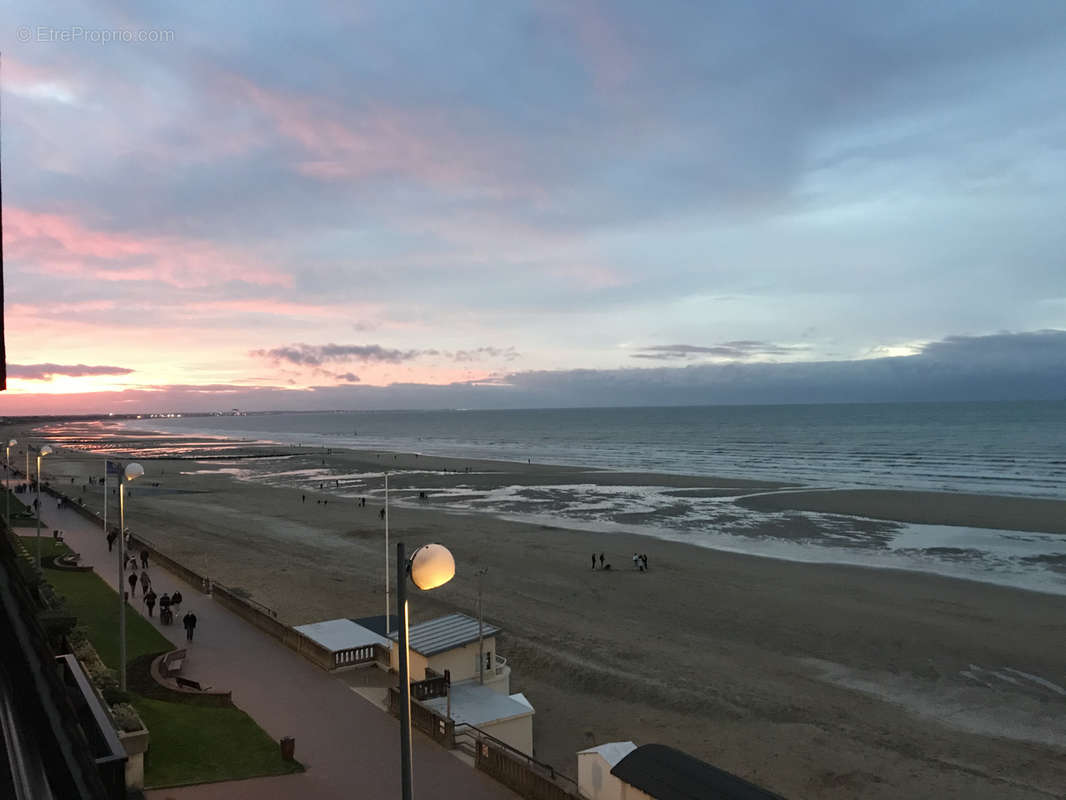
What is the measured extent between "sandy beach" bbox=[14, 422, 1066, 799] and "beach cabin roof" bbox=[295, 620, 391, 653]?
171 inches

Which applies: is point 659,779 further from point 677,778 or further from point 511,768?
point 511,768

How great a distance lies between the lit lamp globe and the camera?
6.55m

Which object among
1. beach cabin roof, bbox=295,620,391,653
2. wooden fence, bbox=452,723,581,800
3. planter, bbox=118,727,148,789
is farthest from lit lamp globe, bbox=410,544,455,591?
beach cabin roof, bbox=295,620,391,653

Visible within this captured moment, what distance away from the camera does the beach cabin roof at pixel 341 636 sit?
18.5m

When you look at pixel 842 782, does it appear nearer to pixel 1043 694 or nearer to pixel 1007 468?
pixel 1043 694

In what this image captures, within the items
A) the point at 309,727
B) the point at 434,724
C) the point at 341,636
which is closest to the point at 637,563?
the point at 341,636

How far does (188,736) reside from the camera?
1337 cm

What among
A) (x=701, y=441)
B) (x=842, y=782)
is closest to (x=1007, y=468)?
(x=701, y=441)

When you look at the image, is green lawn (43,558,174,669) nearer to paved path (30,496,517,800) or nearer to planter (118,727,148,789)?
paved path (30,496,517,800)

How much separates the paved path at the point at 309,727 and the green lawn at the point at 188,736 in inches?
13.5

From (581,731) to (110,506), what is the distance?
2146 inches

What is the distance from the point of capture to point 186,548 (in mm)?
41031

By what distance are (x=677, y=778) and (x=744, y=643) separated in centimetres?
1558

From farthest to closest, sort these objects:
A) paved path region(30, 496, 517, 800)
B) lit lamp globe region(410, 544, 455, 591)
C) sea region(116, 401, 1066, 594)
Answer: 1. sea region(116, 401, 1066, 594)
2. paved path region(30, 496, 517, 800)
3. lit lamp globe region(410, 544, 455, 591)
